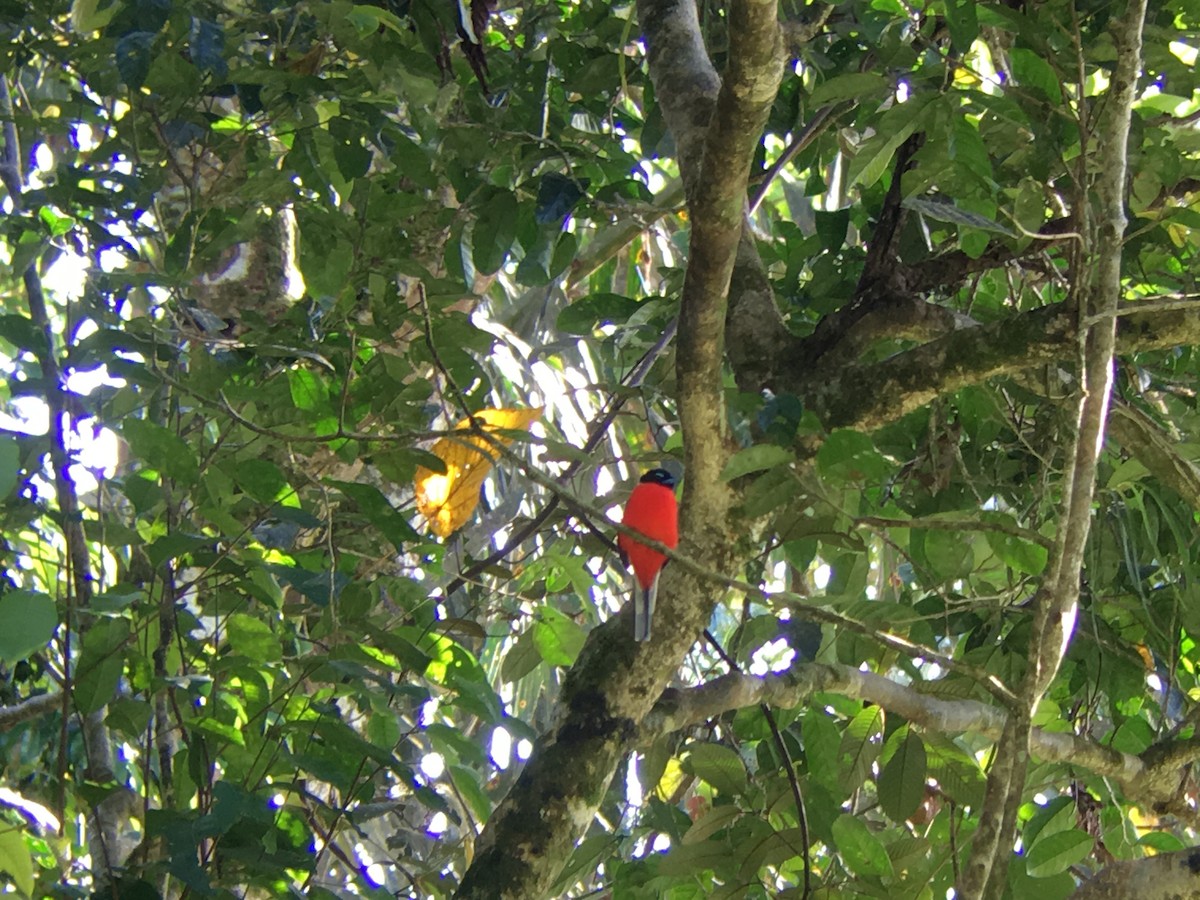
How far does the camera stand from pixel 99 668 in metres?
1.73

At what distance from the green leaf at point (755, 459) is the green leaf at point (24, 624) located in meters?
0.80

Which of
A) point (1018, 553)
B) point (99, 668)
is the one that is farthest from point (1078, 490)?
point (99, 668)

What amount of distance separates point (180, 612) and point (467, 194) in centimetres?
92

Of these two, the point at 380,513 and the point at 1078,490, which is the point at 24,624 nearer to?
the point at 380,513

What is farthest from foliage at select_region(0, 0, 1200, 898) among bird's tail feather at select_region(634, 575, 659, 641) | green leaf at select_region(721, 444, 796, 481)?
bird's tail feather at select_region(634, 575, 659, 641)

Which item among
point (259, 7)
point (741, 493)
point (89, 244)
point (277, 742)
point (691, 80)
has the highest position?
point (259, 7)

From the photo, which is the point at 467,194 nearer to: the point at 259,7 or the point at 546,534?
the point at 259,7

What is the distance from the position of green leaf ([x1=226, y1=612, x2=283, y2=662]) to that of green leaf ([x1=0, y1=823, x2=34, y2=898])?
18.3 inches

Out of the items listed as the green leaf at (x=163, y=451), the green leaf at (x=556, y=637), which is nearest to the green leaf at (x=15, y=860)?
the green leaf at (x=163, y=451)

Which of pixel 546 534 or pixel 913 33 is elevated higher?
pixel 913 33

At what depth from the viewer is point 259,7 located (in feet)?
7.66

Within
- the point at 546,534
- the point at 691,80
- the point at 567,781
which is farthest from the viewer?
the point at 546,534

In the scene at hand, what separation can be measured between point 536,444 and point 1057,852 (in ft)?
3.74

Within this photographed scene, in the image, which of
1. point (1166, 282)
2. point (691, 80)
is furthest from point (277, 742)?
point (1166, 282)
